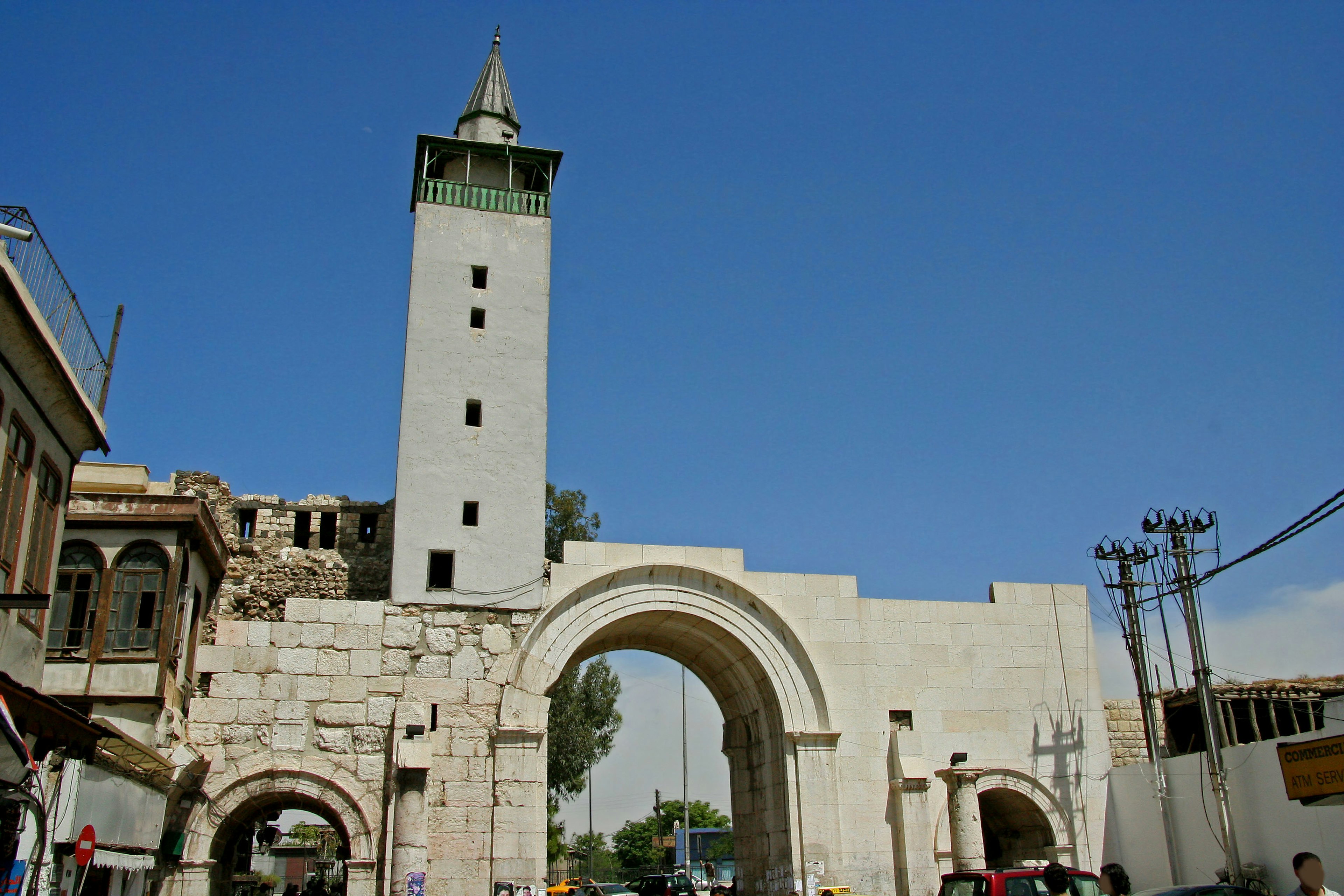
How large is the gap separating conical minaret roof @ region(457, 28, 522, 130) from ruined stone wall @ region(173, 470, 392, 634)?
28.2 ft

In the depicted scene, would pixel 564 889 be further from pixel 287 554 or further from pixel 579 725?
pixel 287 554

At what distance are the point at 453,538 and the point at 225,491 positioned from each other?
4400 millimetres

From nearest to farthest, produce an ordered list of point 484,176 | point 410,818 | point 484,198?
point 410,818
point 484,198
point 484,176

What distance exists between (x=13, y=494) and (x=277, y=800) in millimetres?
8220

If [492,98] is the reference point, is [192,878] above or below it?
below

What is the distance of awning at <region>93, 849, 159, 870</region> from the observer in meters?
10.2

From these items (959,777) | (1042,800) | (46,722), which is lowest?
(1042,800)

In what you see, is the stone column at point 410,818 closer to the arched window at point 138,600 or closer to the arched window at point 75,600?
the arched window at point 138,600

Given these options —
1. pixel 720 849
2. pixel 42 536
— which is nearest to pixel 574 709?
pixel 42 536

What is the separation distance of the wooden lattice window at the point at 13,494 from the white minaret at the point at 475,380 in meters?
7.55

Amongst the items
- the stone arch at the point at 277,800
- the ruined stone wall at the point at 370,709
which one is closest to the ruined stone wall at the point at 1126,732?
the ruined stone wall at the point at 370,709

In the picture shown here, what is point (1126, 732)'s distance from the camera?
2000cm

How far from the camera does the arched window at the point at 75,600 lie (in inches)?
555

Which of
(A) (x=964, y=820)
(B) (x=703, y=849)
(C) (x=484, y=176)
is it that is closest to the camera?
(A) (x=964, y=820)
